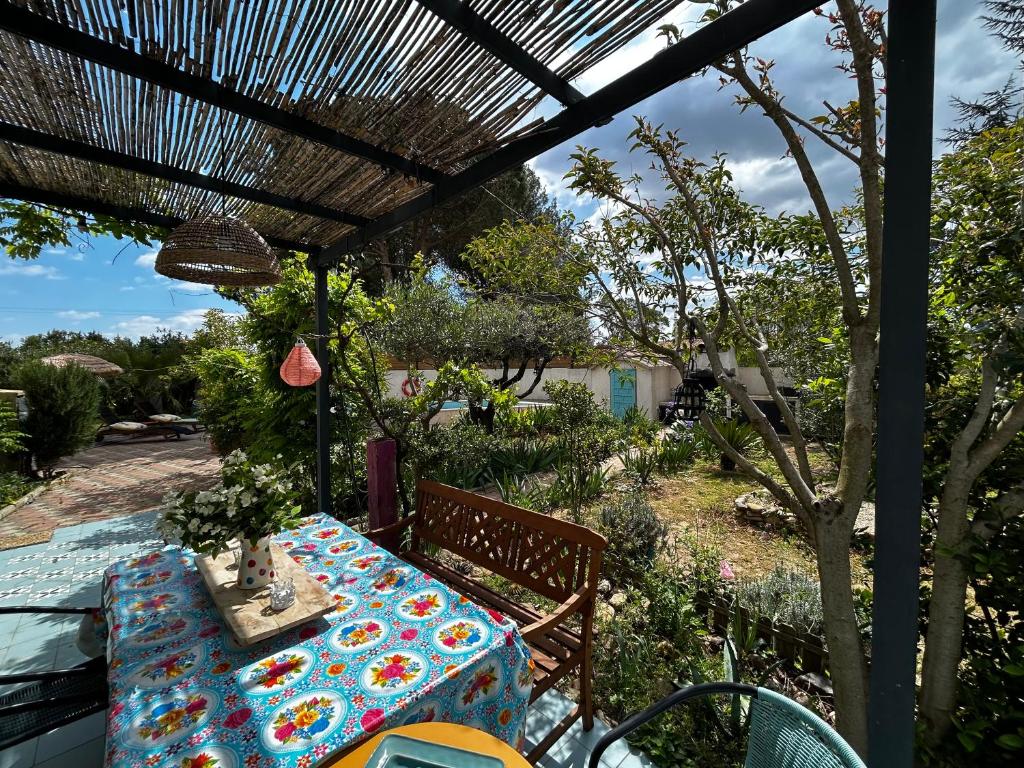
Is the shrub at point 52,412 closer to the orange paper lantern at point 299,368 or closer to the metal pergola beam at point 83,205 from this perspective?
the metal pergola beam at point 83,205

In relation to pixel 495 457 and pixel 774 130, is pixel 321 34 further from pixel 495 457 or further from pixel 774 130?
pixel 495 457

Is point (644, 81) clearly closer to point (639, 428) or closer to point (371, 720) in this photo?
point (371, 720)

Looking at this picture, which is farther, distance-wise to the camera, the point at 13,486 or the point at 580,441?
the point at 13,486

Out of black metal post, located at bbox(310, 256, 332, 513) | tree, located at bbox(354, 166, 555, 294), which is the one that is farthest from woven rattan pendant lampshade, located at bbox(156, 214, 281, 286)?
tree, located at bbox(354, 166, 555, 294)

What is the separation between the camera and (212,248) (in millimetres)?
2186

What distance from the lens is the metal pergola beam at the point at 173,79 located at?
4.62ft

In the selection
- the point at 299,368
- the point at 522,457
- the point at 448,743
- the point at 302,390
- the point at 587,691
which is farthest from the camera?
the point at 522,457

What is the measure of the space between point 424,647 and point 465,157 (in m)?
2.06

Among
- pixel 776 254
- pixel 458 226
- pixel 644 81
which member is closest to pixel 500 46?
pixel 644 81

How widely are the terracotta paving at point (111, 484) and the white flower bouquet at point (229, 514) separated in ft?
12.5

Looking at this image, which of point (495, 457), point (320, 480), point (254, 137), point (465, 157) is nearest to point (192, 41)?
point (254, 137)

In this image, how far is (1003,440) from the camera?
1329mm

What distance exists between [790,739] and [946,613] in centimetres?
85

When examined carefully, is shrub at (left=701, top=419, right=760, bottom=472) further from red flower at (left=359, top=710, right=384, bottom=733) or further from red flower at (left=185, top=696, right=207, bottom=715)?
red flower at (left=185, top=696, right=207, bottom=715)
